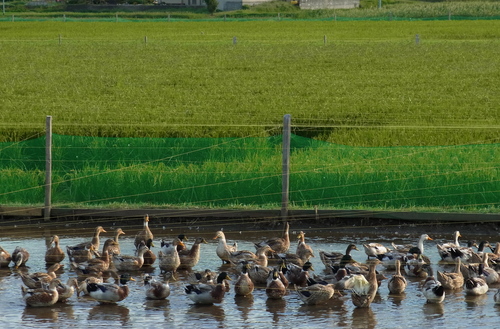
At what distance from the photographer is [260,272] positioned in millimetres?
12555

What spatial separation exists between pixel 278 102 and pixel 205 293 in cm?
2056

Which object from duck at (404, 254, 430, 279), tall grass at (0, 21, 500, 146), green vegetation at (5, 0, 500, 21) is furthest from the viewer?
green vegetation at (5, 0, 500, 21)

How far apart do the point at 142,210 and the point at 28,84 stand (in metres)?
21.5

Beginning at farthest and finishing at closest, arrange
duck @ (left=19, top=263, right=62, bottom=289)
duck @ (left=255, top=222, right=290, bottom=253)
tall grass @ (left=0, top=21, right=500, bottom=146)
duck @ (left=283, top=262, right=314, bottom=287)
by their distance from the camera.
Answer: tall grass @ (left=0, top=21, right=500, bottom=146) → duck @ (left=255, top=222, right=290, bottom=253) → duck @ (left=283, top=262, right=314, bottom=287) → duck @ (left=19, top=263, right=62, bottom=289)

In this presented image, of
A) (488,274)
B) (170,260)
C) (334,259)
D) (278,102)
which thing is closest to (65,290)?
(170,260)

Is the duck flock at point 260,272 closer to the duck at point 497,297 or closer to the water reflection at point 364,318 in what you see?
the duck at point 497,297

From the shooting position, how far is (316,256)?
1438 cm

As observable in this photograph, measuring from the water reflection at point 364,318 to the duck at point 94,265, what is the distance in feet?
12.0

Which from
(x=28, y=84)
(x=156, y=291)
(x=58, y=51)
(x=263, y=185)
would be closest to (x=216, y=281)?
(x=156, y=291)

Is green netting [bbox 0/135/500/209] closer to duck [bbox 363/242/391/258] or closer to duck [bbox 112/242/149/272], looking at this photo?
duck [bbox 363/242/391/258]

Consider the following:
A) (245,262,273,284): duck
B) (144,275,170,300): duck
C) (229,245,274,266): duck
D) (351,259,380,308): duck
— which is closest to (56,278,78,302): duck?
(144,275,170,300): duck

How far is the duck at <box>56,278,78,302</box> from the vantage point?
38.0 ft

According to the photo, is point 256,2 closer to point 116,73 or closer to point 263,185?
point 116,73

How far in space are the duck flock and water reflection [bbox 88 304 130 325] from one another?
0.09 meters
